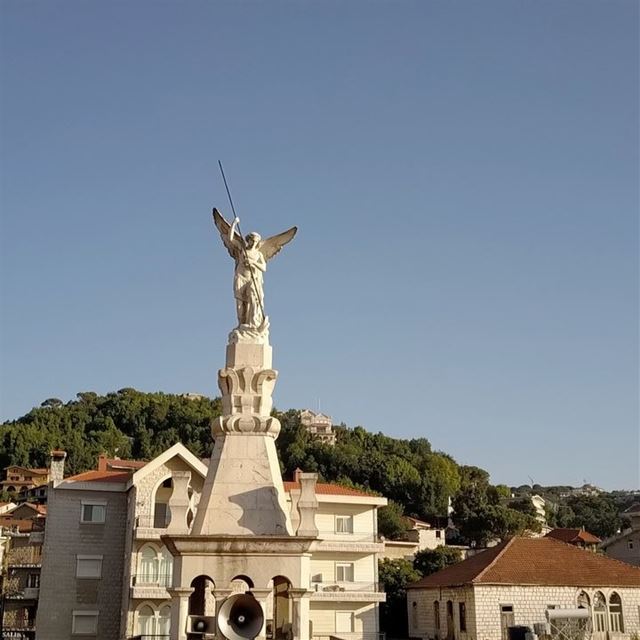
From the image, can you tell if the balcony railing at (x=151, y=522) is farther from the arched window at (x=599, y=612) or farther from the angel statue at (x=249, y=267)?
the angel statue at (x=249, y=267)

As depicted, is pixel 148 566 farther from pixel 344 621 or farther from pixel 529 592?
pixel 529 592

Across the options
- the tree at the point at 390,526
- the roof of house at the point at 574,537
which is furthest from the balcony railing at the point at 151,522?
the roof of house at the point at 574,537

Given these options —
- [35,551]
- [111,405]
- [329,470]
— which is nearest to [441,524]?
[329,470]

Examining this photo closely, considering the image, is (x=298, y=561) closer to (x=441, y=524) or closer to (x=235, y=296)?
(x=235, y=296)

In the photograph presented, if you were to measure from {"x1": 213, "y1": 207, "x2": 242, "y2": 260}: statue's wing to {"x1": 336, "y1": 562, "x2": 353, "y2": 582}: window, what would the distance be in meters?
28.6

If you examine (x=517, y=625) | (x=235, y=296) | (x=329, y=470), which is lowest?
(x=517, y=625)

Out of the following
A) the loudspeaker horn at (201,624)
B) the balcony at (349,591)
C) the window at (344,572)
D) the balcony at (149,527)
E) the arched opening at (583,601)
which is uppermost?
the balcony at (149,527)

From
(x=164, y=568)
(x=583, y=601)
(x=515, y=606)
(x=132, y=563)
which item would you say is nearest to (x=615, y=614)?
(x=583, y=601)

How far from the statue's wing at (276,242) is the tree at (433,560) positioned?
141 ft

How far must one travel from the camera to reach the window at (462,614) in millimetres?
39378

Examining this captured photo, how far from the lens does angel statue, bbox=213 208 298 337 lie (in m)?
18.7

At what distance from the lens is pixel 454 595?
40.6 meters

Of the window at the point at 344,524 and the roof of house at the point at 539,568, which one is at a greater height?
the window at the point at 344,524

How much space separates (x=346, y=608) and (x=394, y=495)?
55.5 m
